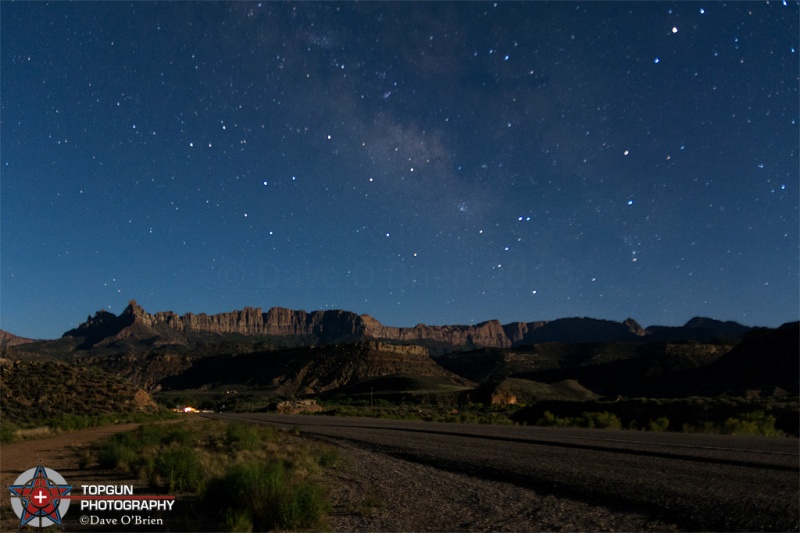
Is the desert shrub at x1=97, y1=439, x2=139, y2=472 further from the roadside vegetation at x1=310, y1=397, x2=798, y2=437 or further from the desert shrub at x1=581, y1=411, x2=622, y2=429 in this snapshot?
the desert shrub at x1=581, y1=411, x2=622, y2=429

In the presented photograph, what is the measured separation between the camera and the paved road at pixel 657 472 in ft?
25.6

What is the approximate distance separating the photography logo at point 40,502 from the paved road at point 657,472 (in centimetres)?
813

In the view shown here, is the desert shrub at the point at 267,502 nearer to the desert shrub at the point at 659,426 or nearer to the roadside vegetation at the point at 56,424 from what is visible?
the roadside vegetation at the point at 56,424

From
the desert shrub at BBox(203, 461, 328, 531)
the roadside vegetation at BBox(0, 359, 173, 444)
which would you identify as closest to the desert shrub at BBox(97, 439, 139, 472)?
the desert shrub at BBox(203, 461, 328, 531)

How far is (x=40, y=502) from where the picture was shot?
876 centimetres

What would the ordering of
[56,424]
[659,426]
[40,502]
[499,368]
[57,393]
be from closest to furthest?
[40,502]
[659,426]
[56,424]
[57,393]
[499,368]

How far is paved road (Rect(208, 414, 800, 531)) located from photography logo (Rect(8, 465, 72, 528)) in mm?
8129

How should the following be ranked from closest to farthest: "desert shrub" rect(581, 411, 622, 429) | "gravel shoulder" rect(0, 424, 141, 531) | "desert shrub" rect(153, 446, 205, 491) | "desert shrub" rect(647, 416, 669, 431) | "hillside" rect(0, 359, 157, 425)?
"gravel shoulder" rect(0, 424, 141, 531) < "desert shrub" rect(153, 446, 205, 491) < "desert shrub" rect(647, 416, 669, 431) < "desert shrub" rect(581, 411, 622, 429) < "hillside" rect(0, 359, 157, 425)

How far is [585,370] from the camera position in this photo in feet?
427

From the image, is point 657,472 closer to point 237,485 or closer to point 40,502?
point 237,485

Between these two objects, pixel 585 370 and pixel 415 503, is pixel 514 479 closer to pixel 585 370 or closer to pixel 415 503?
pixel 415 503

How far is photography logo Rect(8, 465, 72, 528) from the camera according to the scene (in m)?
8.30

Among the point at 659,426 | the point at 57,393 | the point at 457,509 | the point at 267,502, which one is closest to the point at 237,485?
the point at 267,502

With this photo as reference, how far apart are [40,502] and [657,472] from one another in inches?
449
